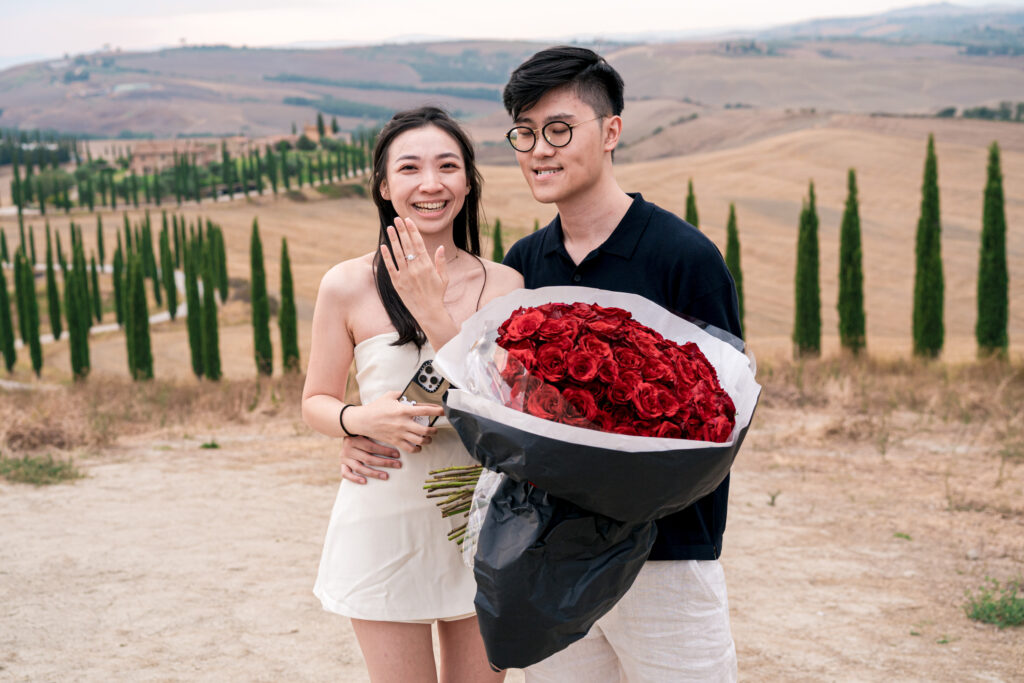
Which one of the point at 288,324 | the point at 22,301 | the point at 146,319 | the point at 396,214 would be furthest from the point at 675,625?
the point at 22,301

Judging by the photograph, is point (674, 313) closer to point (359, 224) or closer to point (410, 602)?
point (410, 602)

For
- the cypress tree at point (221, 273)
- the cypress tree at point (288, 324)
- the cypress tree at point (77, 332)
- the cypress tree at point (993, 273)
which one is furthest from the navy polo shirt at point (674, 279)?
the cypress tree at point (221, 273)

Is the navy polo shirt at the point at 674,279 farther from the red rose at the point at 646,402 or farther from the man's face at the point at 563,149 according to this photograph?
the red rose at the point at 646,402

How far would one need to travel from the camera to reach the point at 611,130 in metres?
2.79

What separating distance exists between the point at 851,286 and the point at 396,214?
21.8 metres

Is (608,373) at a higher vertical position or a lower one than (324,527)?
higher

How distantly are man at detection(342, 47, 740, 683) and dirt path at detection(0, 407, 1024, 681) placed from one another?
2.69 m

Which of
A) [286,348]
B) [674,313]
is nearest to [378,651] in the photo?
[674,313]

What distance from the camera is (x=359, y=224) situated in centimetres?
6988

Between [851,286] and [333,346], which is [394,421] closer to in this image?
[333,346]

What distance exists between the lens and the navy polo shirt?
2.62m

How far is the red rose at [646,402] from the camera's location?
200cm

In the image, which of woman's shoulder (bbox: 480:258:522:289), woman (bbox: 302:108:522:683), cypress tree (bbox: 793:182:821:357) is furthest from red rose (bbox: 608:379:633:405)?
cypress tree (bbox: 793:182:821:357)

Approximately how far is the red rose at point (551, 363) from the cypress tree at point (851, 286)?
22075 mm
